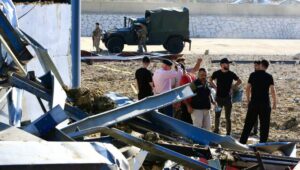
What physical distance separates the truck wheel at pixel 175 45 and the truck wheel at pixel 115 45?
2399 millimetres

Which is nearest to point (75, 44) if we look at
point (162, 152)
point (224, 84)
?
point (224, 84)

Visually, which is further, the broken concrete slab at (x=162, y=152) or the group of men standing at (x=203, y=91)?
the group of men standing at (x=203, y=91)

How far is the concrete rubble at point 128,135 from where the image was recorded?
5.38m

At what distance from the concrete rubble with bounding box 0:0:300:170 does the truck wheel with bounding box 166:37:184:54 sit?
83.0 ft

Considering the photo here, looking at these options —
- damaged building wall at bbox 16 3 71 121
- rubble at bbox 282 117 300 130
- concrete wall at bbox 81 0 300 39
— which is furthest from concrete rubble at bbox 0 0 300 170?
concrete wall at bbox 81 0 300 39

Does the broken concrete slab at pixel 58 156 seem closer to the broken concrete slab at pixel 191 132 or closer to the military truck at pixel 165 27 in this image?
the broken concrete slab at pixel 191 132

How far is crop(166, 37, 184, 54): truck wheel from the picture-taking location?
33.7m

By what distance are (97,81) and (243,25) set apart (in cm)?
3520

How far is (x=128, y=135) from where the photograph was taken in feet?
20.4

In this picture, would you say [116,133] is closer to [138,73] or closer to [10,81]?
[10,81]

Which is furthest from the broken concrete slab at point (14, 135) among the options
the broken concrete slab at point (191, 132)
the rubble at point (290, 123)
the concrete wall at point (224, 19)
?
the concrete wall at point (224, 19)

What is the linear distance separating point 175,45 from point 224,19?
22.6 metres

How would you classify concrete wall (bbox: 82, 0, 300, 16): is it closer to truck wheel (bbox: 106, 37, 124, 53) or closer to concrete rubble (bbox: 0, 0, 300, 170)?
truck wheel (bbox: 106, 37, 124, 53)

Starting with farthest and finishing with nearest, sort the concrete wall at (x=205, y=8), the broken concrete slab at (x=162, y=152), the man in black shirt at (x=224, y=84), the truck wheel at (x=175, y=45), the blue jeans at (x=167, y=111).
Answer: the concrete wall at (x=205, y=8) → the truck wheel at (x=175, y=45) → the man in black shirt at (x=224, y=84) → the blue jeans at (x=167, y=111) → the broken concrete slab at (x=162, y=152)
